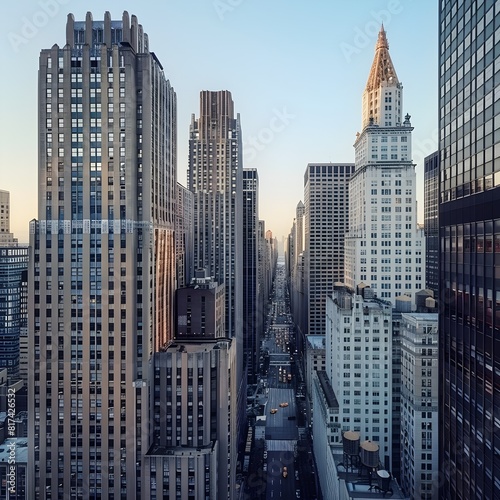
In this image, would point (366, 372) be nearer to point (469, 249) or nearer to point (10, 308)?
point (469, 249)

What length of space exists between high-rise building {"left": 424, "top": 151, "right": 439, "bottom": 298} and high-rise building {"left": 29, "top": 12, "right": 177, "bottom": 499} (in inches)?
4873

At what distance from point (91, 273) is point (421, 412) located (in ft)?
167

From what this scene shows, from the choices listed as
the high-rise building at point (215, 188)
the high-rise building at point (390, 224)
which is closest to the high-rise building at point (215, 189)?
the high-rise building at point (215, 188)

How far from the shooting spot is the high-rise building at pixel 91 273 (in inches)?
2156

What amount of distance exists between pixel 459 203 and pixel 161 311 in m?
47.8

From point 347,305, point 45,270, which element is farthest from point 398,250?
point 45,270

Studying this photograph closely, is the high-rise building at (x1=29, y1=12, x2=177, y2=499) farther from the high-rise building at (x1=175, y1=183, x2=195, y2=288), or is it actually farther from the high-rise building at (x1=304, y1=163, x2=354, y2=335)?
the high-rise building at (x1=304, y1=163, x2=354, y2=335)

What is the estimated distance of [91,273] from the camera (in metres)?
56.7

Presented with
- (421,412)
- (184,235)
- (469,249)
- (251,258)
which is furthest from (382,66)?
(251,258)

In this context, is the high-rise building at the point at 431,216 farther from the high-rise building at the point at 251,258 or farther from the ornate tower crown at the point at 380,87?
the ornate tower crown at the point at 380,87

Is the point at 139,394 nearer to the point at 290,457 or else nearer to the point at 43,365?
the point at 43,365

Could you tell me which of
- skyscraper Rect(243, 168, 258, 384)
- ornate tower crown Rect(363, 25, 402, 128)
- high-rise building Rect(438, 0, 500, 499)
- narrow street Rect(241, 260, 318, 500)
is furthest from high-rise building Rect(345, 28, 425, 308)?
skyscraper Rect(243, 168, 258, 384)

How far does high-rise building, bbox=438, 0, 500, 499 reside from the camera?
24.0 m

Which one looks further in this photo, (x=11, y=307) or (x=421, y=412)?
(x=11, y=307)
